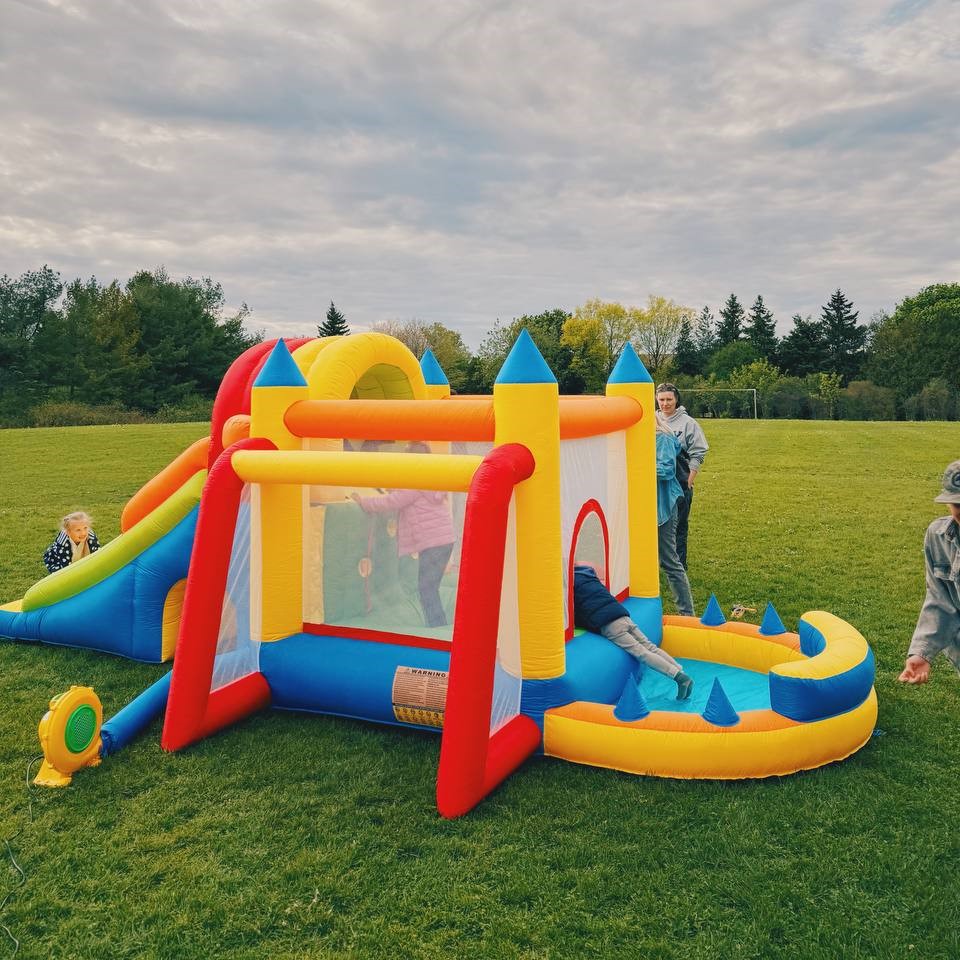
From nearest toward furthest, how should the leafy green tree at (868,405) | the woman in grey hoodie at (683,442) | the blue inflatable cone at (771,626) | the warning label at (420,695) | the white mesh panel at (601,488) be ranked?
the warning label at (420,695) < the white mesh panel at (601,488) < the blue inflatable cone at (771,626) < the woman in grey hoodie at (683,442) < the leafy green tree at (868,405)

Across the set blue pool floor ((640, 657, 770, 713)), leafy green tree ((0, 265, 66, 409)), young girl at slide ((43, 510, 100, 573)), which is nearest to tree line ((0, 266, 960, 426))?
leafy green tree ((0, 265, 66, 409))

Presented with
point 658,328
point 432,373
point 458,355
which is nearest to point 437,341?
point 458,355

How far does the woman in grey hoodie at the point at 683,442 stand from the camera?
7.50 meters

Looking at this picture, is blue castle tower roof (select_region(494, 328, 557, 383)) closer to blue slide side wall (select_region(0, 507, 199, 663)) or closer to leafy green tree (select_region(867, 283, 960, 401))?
blue slide side wall (select_region(0, 507, 199, 663))

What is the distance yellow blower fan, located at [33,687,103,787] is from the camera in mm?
4453

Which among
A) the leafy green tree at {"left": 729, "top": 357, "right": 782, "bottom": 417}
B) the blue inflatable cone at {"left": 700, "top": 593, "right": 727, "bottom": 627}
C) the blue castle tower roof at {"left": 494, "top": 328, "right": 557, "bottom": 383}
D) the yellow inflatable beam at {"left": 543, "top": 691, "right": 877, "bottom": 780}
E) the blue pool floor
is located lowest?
the blue pool floor

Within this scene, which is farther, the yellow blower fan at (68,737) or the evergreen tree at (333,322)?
the evergreen tree at (333,322)

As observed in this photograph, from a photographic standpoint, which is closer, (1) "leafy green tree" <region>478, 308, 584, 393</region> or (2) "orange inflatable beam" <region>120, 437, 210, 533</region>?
(2) "orange inflatable beam" <region>120, 437, 210, 533</region>

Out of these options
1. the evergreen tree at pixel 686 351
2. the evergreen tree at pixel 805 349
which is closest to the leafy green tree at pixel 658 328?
the evergreen tree at pixel 686 351

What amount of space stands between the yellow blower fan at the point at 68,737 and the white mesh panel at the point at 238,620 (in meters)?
0.76

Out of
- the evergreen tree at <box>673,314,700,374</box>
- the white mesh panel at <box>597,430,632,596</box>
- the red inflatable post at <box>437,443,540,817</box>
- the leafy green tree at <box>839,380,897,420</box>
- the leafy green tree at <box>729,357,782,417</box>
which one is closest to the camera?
the red inflatable post at <box>437,443,540,817</box>

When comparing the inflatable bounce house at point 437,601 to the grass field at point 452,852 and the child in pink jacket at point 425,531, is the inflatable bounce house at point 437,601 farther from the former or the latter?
the grass field at point 452,852

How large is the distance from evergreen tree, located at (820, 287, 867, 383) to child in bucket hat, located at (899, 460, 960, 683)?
181ft

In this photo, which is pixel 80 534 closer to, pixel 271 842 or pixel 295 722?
pixel 295 722
